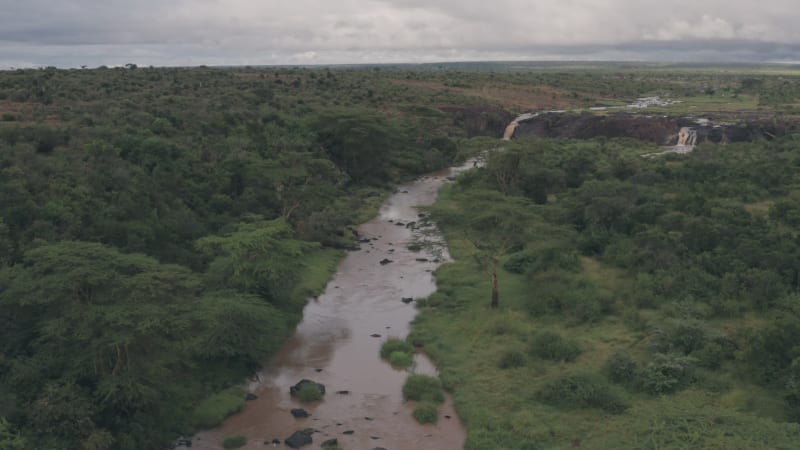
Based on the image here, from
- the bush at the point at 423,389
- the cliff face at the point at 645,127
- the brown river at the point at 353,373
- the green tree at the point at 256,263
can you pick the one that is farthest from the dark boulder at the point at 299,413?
the cliff face at the point at 645,127

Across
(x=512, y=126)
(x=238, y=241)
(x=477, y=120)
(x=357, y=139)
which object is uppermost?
(x=357, y=139)

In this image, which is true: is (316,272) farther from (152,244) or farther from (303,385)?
(303,385)

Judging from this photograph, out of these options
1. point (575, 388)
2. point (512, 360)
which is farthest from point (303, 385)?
point (575, 388)

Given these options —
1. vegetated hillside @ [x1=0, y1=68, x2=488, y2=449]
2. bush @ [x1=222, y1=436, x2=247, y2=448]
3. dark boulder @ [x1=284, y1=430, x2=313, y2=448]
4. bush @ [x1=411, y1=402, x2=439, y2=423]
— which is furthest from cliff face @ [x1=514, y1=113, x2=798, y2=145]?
bush @ [x1=222, y1=436, x2=247, y2=448]

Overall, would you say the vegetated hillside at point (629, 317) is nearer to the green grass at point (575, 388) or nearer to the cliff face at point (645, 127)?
the green grass at point (575, 388)

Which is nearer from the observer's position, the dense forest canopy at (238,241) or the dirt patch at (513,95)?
the dense forest canopy at (238,241)

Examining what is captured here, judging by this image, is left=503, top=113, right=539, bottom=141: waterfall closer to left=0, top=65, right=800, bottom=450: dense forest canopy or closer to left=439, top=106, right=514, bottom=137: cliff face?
left=439, top=106, right=514, bottom=137: cliff face

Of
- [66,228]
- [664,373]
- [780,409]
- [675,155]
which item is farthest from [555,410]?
[675,155]
